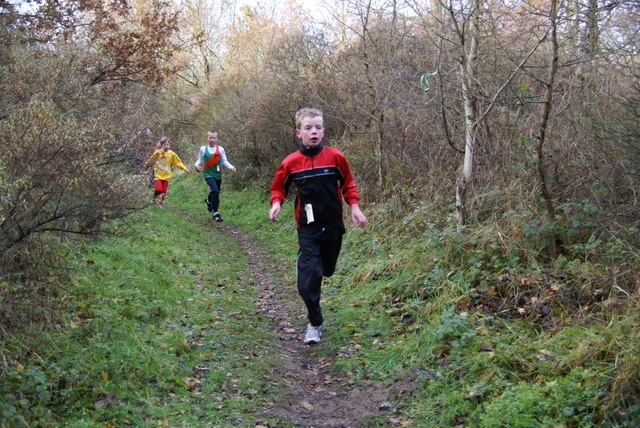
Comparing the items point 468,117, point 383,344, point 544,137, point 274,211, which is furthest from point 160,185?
point 544,137

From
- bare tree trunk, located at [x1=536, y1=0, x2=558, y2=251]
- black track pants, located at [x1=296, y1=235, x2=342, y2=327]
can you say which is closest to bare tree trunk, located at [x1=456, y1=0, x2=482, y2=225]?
bare tree trunk, located at [x1=536, y1=0, x2=558, y2=251]

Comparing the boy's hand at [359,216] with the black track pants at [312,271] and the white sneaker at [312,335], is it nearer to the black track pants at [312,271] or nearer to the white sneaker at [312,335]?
the black track pants at [312,271]

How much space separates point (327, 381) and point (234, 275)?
393 cm

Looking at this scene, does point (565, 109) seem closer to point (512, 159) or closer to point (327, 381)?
point (512, 159)

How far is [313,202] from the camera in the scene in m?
5.66

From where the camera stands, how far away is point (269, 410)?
4246mm

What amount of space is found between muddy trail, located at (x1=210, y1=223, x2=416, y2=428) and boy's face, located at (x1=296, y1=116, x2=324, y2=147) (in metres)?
2.07

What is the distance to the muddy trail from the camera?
4246 millimetres

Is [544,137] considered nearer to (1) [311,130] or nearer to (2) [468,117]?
(2) [468,117]

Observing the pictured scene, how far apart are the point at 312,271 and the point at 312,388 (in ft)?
4.07

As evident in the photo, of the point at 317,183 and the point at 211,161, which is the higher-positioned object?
the point at 211,161

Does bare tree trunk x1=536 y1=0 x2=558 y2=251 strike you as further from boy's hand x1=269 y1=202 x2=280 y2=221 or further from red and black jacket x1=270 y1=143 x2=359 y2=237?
boy's hand x1=269 y1=202 x2=280 y2=221

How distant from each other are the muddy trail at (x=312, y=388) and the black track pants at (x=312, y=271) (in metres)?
0.39

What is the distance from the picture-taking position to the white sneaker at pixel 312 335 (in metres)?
5.71
